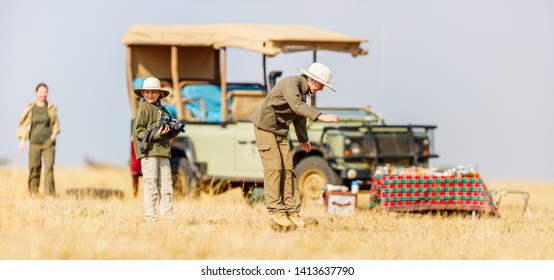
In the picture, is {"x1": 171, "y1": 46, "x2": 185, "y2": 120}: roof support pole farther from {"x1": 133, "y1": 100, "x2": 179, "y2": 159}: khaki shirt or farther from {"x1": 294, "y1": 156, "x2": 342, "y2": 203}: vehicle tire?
{"x1": 133, "y1": 100, "x2": 179, "y2": 159}: khaki shirt

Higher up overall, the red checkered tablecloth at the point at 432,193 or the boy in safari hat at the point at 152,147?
the boy in safari hat at the point at 152,147

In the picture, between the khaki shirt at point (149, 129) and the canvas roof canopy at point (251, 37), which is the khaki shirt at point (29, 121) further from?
the khaki shirt at point (149, 129)

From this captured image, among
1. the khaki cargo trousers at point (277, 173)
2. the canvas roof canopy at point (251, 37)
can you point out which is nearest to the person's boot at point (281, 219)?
the khaki cargo trousers at point (277, 173)

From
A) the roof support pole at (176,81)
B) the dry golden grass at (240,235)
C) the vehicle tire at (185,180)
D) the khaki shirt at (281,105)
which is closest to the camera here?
the dry golden grass at (240,235)

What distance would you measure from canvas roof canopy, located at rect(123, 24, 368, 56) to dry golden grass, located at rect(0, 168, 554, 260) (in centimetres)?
308

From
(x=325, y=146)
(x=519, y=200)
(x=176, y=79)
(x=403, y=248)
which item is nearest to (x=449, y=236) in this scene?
A: (x=403, y=248)

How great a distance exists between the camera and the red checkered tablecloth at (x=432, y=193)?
18188mm

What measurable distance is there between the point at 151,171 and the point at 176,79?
7.25 metres

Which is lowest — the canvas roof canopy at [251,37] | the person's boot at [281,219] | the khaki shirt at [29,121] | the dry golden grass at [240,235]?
the dry golden grass at [240,235]

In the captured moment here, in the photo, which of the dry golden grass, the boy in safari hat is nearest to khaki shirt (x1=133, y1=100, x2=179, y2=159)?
the boy in safari hat

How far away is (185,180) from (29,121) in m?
2.77

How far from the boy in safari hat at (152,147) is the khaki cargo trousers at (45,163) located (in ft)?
17.7

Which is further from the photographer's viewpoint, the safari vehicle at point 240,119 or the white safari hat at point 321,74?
the safari vehicle at point 240,119
